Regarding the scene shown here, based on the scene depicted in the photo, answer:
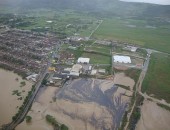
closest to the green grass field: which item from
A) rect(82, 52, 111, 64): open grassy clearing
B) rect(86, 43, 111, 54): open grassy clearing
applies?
rect(82, 52, 111, 64): open grassy clearing

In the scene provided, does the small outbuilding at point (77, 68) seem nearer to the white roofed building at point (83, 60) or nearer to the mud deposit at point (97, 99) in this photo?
the white roofed building at point (83, 60)

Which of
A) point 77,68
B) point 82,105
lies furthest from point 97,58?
point 82,105

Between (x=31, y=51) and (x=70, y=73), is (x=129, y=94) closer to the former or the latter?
(x=70, y=73)

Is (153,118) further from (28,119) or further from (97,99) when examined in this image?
(28,119)

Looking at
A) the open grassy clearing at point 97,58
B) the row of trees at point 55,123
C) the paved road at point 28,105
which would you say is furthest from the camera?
the open grassy clearing at point 97,58

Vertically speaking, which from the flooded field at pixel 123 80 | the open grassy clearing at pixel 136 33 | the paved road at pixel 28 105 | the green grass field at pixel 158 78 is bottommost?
the open grassy clearing at pixel 136 33

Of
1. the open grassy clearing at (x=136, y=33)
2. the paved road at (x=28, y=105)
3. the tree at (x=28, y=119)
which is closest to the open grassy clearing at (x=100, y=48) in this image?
the open grassy clearing at (x=136, y=33)

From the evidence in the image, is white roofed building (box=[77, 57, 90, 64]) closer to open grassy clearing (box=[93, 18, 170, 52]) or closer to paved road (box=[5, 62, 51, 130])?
paved road (box=[5, 62, 51, 130])
